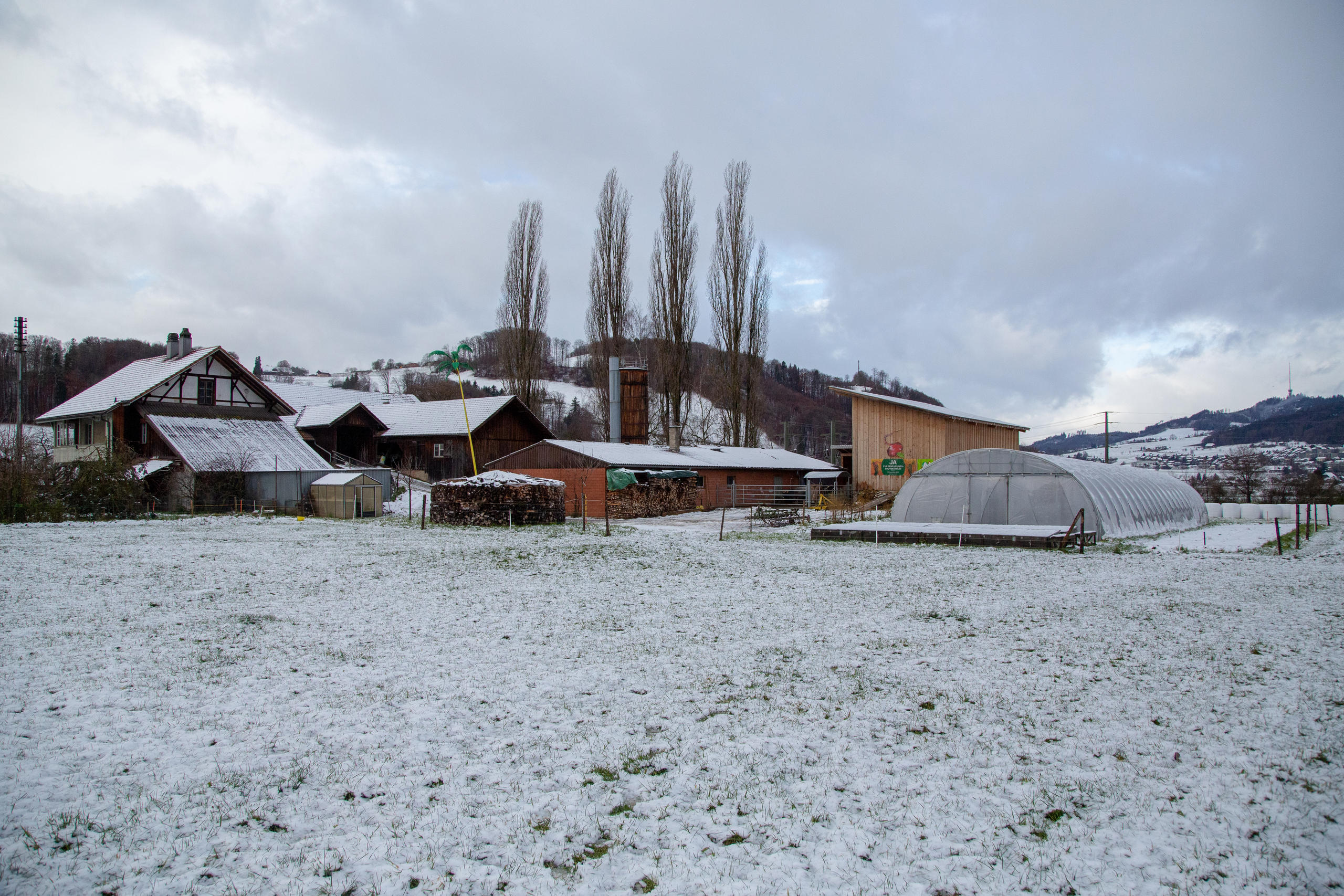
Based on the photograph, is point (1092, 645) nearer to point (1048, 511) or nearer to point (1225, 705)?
point (1225, 705)

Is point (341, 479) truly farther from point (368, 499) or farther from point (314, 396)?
point (314, 396)

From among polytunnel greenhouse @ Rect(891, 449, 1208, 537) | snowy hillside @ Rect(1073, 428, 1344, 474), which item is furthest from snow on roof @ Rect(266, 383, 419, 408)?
snowy hillside @ Rect(1073, 428, 1344, 474)

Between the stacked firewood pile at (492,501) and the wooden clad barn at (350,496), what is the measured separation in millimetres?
5626

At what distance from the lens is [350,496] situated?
29953mm

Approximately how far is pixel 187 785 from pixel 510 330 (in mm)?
42693

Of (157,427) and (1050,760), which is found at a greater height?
(157,427)

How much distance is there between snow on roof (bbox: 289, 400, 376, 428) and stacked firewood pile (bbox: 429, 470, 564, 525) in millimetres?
18131

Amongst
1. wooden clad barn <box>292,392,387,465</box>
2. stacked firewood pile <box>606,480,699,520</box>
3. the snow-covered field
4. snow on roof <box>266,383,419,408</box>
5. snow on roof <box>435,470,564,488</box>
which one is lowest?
the snow-covered field

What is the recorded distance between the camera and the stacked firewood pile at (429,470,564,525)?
24.8 metres

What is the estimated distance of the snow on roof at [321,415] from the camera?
40.7m

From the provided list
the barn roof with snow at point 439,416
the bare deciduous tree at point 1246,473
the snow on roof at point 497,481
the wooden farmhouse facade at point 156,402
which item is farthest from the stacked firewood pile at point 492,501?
the bare deciduous tree at point 1246,473

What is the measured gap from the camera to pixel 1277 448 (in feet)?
363

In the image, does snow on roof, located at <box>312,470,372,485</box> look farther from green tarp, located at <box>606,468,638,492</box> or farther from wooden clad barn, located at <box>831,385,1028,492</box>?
wooden clad barn, located at <box>831,385,1028,492</box>

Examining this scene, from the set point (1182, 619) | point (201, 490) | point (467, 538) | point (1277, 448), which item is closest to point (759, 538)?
point (467, 538)
